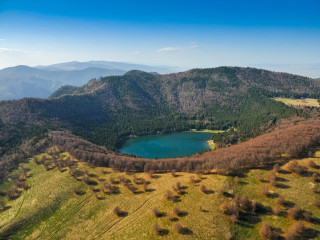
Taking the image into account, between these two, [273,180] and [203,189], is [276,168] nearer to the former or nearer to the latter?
[273,180]

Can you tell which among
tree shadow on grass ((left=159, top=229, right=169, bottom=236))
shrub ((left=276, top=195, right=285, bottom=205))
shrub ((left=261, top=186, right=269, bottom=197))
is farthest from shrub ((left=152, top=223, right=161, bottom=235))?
shrub ((left=276, top=195, right=285, bottom=205))

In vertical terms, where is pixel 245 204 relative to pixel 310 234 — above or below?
above

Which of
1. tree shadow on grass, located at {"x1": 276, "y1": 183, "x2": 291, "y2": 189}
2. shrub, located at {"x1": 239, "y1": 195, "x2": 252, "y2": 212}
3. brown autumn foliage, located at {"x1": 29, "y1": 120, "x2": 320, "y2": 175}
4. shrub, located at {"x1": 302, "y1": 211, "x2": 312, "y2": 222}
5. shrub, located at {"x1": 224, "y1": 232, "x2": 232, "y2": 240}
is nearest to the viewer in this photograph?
shrub, located at {"x1": 224, "y1": 232, "x2": 232, "y2": 240}

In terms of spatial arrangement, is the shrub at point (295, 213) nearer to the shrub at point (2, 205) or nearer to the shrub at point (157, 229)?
the shrub at point (157, 229)

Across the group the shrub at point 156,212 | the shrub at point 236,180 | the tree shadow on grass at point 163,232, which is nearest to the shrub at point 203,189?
the shrub at point 236,180

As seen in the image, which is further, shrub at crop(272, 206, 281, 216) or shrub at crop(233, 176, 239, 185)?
shrub at crop(233, 176, 239, 185)

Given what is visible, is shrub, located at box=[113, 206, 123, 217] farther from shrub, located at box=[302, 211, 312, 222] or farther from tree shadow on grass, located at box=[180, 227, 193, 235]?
shrub, located at box=[302, 211, 312, 222]

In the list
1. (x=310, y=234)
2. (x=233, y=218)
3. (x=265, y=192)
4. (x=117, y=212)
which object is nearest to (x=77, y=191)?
(x=117, y=212)

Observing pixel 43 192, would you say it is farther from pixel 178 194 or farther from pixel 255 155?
pixel 255 155

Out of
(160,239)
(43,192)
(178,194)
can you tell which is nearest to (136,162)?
(178,194)
